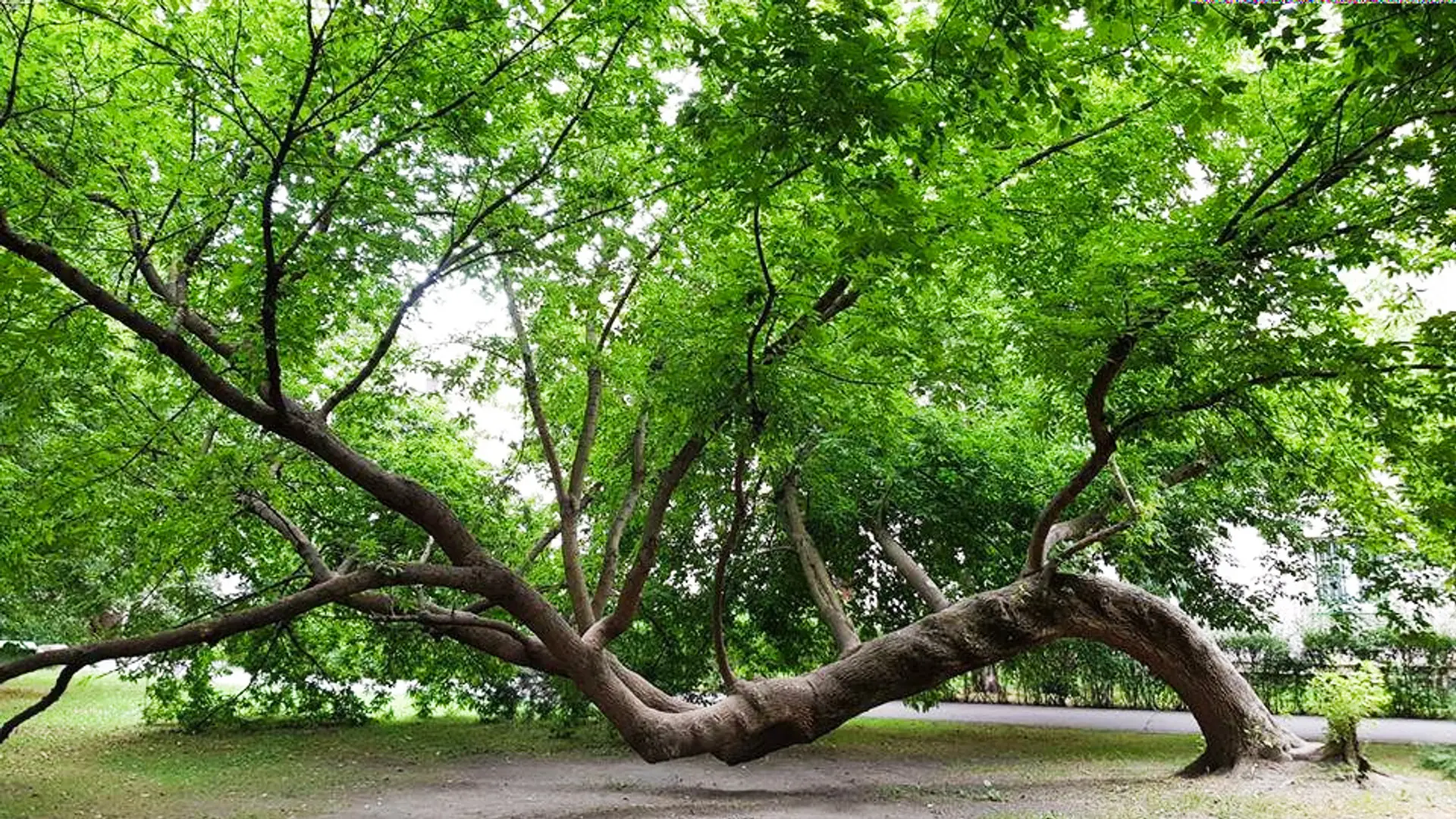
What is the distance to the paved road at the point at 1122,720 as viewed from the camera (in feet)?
36.4

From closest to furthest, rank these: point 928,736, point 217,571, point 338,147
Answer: point 338,147 → point 217,571 → point 928,736

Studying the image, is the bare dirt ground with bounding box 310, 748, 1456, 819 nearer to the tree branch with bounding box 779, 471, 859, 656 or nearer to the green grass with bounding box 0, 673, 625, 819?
the green grass with bounding box 0, 673, 625, 819

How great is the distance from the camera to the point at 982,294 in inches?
343

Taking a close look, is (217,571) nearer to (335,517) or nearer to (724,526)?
(335,517)

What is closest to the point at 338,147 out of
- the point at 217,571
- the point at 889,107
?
the point at 889,107

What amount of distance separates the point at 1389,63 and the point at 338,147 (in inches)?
210

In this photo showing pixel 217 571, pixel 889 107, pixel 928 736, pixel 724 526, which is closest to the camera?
pixel 889 107

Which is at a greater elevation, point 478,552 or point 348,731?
point 478,552

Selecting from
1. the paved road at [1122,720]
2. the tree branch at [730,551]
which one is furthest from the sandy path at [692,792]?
the paved road at [1122,720]

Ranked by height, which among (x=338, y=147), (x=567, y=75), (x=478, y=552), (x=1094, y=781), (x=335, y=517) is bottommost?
(x=1094, y=781)

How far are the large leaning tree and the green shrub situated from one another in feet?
1.82

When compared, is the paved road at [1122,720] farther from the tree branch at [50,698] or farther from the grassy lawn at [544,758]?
the tree branch at [50,698]

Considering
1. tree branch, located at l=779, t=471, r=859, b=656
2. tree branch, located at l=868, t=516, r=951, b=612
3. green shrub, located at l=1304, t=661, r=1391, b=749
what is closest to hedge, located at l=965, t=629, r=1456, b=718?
tree branch, located at l=868, t=516, r=951, b=612

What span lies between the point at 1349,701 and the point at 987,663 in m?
2.87
